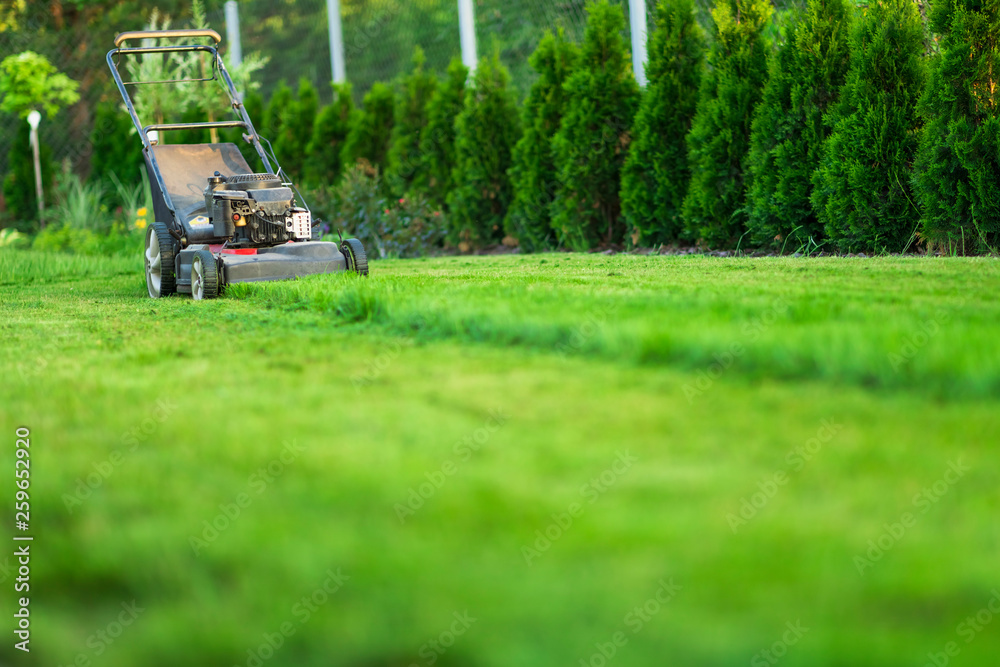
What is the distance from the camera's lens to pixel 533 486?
1.74m

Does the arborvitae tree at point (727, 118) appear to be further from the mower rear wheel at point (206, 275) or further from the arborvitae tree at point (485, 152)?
the mower rear wheel at point (206, 275)

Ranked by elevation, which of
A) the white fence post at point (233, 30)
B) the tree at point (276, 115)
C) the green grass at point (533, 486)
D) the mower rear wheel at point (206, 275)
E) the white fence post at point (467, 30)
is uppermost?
the white fence post at point (233, 30)

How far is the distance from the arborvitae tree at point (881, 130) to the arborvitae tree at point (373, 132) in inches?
266

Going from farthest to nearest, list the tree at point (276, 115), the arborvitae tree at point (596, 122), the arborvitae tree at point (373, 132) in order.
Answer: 1. the tree at point (276, 115)
2. the arborvitae tree at point (373, 132)
3. the arborvitae tree at point (596, 122)

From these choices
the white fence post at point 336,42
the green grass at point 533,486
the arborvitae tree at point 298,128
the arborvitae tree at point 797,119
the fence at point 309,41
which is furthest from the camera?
the fence at point 309,41

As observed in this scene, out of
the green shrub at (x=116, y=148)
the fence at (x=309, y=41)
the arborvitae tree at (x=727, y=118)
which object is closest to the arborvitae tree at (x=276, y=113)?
the fence at (x=309, y=41)

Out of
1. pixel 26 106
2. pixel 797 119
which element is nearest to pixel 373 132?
pixel 797 119

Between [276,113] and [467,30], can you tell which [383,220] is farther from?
[276,113]

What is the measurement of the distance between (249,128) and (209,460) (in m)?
5.76

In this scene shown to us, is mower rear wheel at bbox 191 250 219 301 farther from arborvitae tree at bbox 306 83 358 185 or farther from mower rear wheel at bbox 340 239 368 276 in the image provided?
arborvitae tree at bbox 306 83 358 185

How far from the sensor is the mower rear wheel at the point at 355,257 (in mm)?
6230

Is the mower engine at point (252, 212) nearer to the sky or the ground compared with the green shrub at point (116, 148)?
nearer to the ground

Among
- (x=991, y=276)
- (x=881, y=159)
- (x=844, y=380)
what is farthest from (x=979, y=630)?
(x=881, y=159)

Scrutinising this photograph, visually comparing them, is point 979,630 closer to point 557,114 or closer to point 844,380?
point 844,380
